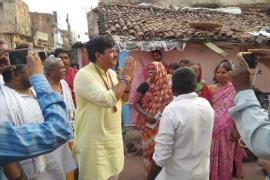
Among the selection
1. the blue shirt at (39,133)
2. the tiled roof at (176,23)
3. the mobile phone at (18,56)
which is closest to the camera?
the blue shirt at (39,133)

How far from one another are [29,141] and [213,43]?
1008 centimetres

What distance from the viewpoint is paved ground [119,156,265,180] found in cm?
650

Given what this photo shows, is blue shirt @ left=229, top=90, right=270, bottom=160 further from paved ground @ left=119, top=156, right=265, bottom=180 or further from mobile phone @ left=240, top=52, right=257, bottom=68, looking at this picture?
paved ground @ left=119, top=156, right=265, bottom=180

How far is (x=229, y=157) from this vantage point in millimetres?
5664

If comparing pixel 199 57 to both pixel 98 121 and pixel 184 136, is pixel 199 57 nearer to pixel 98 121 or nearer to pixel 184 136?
pixel 98 121

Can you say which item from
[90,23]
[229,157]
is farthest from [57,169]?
[90,23]

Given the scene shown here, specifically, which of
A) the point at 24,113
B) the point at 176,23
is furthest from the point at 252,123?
the point at 176,23

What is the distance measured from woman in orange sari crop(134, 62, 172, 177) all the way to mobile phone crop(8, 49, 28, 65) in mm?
3495

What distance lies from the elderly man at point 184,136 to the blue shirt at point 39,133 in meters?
1.46

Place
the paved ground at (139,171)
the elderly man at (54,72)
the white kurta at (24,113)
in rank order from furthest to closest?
the paved ground at (139,171) → the elderly man at (54,72) → the white kurta at (24,113)

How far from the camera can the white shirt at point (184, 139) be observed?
312 cm

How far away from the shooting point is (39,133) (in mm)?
1654

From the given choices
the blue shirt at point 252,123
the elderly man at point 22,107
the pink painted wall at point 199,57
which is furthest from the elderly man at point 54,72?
the pink painted wall at point 199,57

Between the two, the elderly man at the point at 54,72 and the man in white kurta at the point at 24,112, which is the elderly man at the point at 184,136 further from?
the elderly man at the point at 54,72
